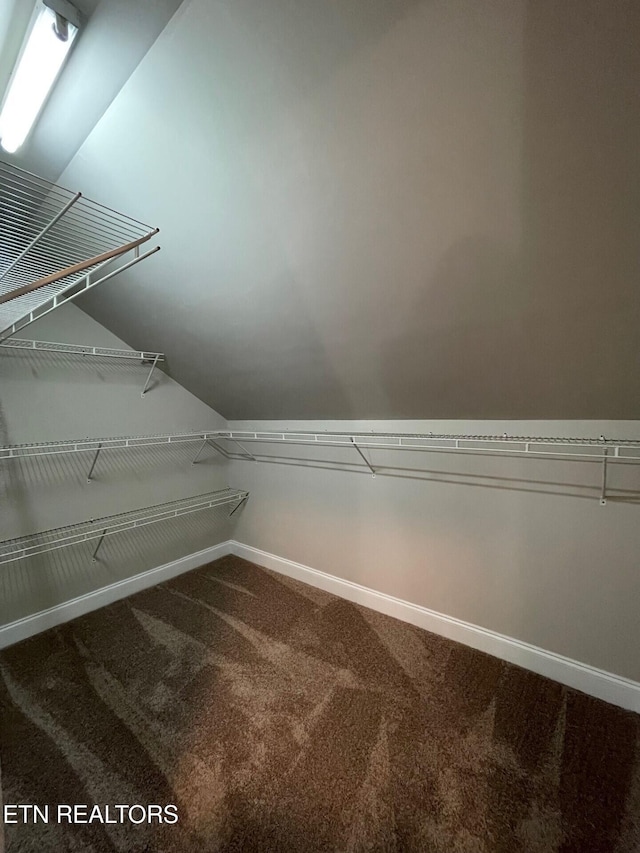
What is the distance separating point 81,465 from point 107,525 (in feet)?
1.41

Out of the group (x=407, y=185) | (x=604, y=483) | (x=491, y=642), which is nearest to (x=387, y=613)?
(x=491, y=642)

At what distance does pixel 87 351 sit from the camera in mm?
2102

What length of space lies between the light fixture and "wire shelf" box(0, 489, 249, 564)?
71.1 inches

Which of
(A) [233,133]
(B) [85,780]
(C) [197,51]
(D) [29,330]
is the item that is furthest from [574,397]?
(D) [29,330]

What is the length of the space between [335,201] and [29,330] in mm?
Answer: 1945

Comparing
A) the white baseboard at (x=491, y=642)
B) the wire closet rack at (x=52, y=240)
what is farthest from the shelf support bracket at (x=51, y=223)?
the white baseboard at (x=491, y=642)

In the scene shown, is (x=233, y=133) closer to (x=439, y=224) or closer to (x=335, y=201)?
(x=335, y=201)

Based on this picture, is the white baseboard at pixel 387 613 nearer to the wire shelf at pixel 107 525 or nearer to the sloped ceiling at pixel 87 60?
the wire shelf at pixel 107 525

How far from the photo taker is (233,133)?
99cm

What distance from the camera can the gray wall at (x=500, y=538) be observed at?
146 cm

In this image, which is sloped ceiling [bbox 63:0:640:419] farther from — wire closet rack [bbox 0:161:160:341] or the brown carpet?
the brown carpet

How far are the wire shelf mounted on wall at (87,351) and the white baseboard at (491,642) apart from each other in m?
1.78

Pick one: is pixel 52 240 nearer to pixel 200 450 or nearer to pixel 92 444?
pixel 92 444

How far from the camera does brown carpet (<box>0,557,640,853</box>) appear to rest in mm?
1055
